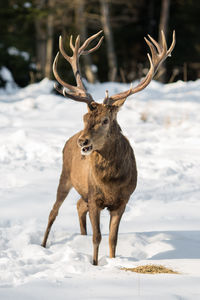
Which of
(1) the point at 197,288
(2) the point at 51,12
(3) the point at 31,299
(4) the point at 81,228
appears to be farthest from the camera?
(2) the point at 51,12

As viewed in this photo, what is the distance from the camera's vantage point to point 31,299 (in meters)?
3.68

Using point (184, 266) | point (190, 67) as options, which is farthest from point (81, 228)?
point (190, 67)

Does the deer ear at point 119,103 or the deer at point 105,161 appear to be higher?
the deer ear at point 119,103

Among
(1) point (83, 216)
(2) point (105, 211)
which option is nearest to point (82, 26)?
(2) point (105, 211)

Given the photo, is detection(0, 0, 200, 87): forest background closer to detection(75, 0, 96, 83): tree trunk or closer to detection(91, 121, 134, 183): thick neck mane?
detection(75, 0, 96, 83): tree trunk

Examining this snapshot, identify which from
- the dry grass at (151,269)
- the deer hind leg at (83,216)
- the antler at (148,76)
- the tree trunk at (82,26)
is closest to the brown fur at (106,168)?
the antler at (148,76)

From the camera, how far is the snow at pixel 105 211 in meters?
4.17

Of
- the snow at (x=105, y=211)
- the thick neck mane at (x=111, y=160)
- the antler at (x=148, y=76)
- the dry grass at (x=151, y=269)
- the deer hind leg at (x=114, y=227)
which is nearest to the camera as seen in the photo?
the snow at (x=105, y=211)

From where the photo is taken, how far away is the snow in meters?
4.17

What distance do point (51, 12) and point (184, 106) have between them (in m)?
8.18

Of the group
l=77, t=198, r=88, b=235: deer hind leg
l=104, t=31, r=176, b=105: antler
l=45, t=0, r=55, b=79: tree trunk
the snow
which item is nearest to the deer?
l=104, t=31, r=176, b=105: antler

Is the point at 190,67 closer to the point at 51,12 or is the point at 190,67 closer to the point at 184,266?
the point at 51,12

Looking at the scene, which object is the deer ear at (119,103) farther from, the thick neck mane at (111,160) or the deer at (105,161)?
the thick neck mane at (111,160)

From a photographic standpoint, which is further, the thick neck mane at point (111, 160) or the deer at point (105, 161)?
the thick neck mane at point (111, 160)
